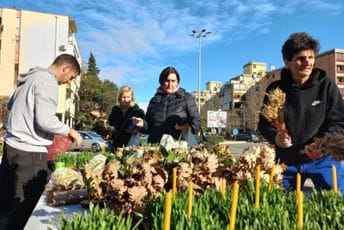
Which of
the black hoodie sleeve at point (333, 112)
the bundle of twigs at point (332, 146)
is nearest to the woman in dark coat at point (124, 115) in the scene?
the black hoodie sleeve at point (333, 112)

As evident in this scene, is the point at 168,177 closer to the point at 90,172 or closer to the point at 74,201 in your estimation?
the point at 90,172

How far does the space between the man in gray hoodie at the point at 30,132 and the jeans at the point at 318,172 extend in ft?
5.32

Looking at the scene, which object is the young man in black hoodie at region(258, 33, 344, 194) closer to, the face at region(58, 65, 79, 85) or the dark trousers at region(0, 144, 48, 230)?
the dark trousers at region(0, 144, 48, 230)

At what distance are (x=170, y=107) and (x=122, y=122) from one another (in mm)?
1103

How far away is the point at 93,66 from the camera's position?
80.4m

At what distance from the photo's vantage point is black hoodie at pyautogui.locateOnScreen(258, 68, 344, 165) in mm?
2518

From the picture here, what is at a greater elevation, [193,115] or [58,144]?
[193,115]

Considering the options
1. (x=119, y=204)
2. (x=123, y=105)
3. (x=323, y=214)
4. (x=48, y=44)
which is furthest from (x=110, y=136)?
(x=48, y=44)

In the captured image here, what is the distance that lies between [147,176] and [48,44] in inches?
1574

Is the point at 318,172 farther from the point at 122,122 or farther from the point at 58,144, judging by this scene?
the point at 122,122

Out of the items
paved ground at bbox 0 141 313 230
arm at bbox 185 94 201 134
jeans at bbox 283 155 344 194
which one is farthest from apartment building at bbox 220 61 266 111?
paved ground at bbox 0 141 313 230

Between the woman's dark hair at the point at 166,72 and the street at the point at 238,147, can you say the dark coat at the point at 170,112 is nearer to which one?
the woman's dark hair at the point at 166,72

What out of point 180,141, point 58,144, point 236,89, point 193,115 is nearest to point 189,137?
point 193,115

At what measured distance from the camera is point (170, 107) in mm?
3906
